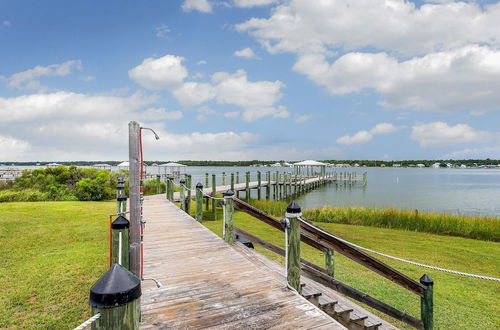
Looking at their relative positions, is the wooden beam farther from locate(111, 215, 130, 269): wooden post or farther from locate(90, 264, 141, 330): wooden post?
locate(90, 264, 141, 330): wooden post

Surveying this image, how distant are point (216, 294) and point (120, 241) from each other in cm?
144

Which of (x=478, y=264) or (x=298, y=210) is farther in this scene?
(x=478, y=264)

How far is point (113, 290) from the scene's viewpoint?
1483mm

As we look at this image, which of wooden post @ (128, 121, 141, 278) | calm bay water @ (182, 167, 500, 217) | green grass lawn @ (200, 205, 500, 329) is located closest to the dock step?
green grass lawn @ (200, 205, 500, 329)

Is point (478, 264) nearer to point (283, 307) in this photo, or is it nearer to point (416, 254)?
point (416, 254)

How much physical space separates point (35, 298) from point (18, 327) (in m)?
0.98

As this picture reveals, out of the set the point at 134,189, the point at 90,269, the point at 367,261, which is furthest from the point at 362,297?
the point at 90,269

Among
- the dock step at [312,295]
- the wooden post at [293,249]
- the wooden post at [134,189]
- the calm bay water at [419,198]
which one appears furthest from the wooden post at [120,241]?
the calm bay water at [419,198]

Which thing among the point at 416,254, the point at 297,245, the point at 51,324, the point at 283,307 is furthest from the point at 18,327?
the point at 416,254

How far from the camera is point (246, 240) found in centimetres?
668

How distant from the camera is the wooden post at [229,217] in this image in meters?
6.41

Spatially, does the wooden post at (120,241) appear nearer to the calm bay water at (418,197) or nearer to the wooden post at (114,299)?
the wooden post at (114,299)

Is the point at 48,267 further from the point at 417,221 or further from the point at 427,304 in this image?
the point at 417,221

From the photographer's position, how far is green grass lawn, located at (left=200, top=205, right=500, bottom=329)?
5.55 meters
